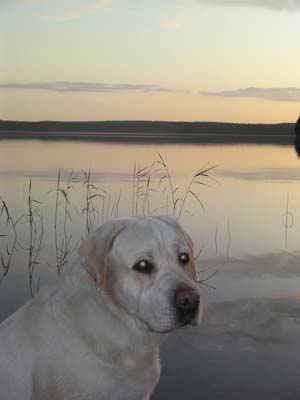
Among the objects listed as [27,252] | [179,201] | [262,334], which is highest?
[179,201]

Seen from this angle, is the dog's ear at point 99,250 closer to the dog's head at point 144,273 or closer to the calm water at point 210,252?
the dog's head at point 144,273

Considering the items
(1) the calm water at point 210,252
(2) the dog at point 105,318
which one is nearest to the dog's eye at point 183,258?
(2) the dog at point 105,318

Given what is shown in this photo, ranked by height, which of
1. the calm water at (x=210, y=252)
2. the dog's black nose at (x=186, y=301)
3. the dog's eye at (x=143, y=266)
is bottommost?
the calm water at (x=210, y=252)

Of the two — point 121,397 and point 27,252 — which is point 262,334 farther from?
point 121,397

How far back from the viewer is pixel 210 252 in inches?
183

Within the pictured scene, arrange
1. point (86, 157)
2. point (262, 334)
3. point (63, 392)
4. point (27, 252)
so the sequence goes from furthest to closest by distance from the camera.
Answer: point (86, 157), point (27, 252), point (262, 334), point (63, 392)

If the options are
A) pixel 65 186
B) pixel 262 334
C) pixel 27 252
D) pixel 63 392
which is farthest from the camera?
pixel 65 186

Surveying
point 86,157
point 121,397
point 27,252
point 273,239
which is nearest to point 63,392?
point 121,397

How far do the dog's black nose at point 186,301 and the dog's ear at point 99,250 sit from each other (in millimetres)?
199

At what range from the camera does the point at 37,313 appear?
1990 mm

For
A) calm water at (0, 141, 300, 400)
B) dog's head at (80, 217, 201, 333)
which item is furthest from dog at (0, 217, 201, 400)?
calm water at (0, 141, 300, 400)

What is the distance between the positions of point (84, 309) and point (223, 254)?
2765 millimetres

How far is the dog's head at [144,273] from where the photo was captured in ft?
6.16

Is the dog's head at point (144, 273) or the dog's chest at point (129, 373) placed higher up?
the dog's head at point (144, 273)
